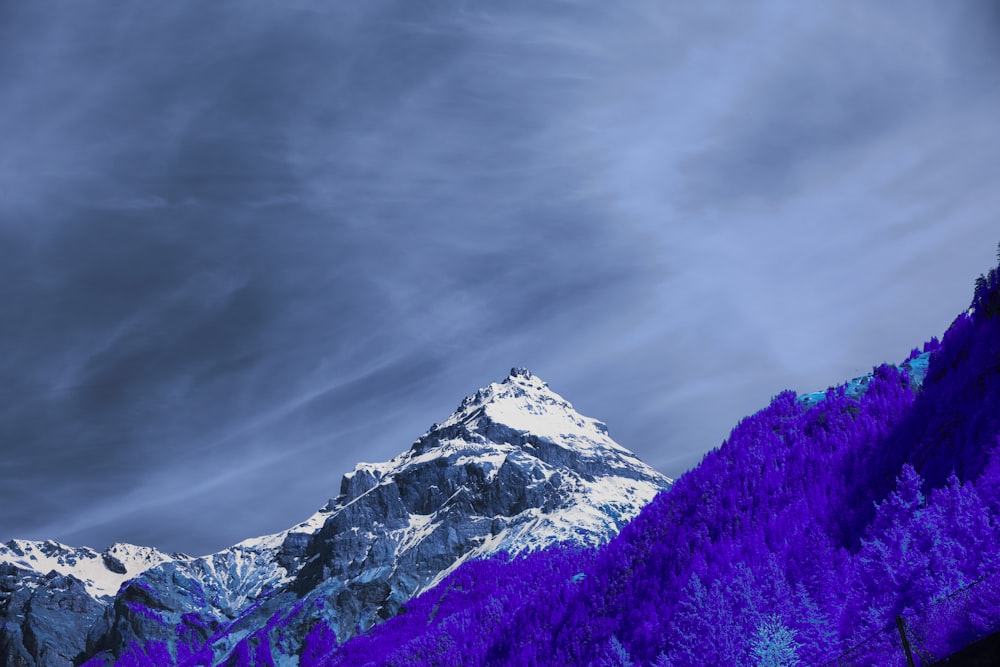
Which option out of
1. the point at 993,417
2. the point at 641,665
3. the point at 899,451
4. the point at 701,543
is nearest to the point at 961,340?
the point at 899,451

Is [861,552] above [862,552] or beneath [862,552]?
above

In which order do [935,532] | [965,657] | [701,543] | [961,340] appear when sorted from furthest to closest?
[701,543] → [961,340] → [935,532] → [965,657]

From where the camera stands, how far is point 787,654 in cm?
10775

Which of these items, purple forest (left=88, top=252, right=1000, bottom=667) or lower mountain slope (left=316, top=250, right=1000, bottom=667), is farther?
lower mountain slope (left=316, top=250, right=1000, bottom=667)

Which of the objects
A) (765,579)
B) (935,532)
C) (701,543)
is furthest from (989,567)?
(701,543)

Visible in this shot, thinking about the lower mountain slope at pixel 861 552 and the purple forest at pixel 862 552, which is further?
the lower mountain slope at pixel 861 552

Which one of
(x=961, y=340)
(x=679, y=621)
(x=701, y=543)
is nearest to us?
(x=679, y=621)

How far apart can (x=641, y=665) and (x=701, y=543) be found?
3348 cm

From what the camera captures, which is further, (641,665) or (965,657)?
(641,665)

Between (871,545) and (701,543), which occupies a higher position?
(701,543)

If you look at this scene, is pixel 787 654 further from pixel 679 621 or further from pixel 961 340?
pixel 961 340

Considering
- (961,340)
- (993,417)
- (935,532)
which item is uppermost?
(961,340)

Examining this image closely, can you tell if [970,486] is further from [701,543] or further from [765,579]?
[701,543]

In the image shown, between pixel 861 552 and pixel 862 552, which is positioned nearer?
pixel 862 552
